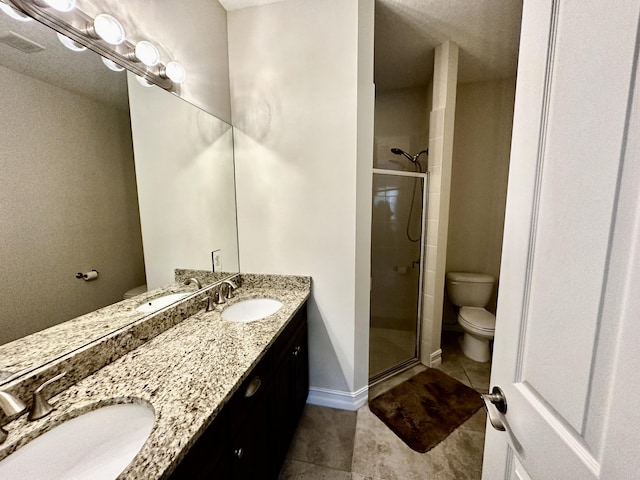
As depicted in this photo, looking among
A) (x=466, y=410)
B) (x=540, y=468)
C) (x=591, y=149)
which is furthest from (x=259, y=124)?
(x=466, y=410)

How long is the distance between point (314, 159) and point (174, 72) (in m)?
0.89

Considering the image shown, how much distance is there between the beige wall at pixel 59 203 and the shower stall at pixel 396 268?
169cm

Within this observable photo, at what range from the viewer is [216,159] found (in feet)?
5.61

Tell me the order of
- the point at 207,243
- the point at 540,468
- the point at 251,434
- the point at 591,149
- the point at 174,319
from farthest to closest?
the point at 207,243, the point at 174,319, the point at 251,434, the point at 540,468, the point at 591,149

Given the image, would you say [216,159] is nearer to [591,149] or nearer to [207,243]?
[207,243]

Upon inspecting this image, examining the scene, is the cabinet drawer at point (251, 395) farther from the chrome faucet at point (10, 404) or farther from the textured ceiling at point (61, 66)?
the textured ceiling at point (61, 66)

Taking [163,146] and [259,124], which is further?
[259,124]

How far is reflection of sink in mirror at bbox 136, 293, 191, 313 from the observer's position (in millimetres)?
1190

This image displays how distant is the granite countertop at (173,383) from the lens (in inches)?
24.7

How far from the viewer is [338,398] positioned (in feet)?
6.11

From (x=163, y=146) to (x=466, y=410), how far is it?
2.57 m

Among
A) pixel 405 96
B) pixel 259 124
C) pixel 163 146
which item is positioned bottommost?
pixel 163 146

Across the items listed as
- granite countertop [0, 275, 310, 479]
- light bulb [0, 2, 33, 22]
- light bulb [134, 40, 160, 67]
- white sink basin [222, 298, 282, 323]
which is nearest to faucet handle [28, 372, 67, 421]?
granite countertop [0, 275, 310, 479]

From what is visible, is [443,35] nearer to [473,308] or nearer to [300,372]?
[473,308]
